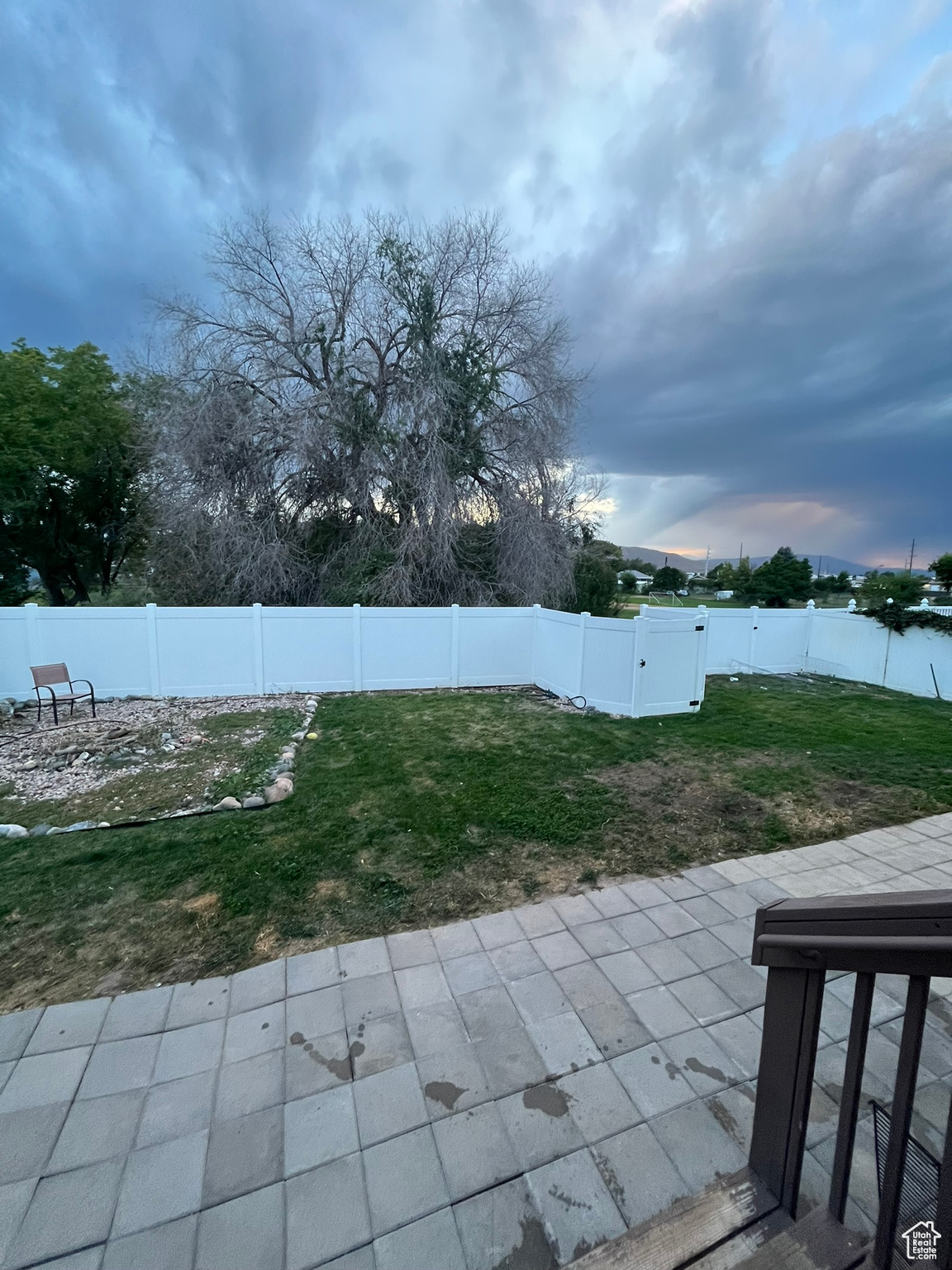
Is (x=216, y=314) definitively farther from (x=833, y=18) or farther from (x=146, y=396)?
(x=833, y=18)

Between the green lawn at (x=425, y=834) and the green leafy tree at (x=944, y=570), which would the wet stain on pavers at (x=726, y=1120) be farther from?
the green leafy tree at (x=944, y=570)

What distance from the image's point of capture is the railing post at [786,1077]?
3.88ft

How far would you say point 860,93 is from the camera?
5996 mm

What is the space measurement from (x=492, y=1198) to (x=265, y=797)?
11.0ft

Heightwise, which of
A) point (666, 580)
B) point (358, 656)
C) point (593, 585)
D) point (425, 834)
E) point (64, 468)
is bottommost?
point (425, 834)

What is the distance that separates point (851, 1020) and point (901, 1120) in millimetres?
142

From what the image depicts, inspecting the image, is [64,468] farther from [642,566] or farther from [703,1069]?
[642,566]

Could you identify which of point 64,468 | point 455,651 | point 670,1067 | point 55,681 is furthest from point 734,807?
point 64,468

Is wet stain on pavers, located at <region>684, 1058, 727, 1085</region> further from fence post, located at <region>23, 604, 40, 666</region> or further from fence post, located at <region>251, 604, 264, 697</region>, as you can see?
fence post, located at <region>23, 604, 40, 666</region>

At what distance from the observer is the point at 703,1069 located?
1.94 meters

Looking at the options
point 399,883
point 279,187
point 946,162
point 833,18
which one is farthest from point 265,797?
point 279,187

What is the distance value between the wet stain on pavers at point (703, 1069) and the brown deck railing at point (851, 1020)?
631mm

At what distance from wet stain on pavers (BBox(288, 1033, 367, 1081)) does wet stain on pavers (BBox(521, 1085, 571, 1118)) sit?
67 cm

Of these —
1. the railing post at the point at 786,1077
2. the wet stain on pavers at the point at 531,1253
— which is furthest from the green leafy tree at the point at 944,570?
the wet stain on pavers at the point at 531,1253
